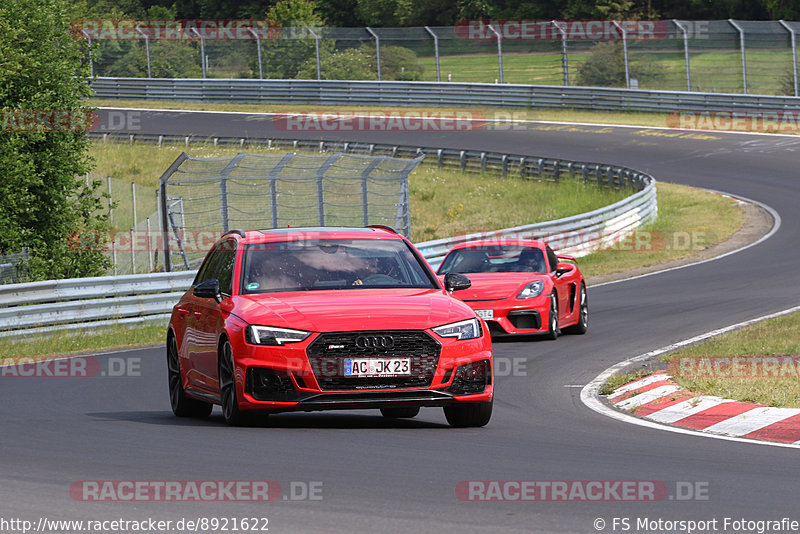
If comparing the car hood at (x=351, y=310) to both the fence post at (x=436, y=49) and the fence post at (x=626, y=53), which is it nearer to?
the fence post at (x=626, y=53)

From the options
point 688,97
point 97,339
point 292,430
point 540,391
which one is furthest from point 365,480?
point 688,97

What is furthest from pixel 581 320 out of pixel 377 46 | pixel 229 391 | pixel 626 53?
pixel 377 46

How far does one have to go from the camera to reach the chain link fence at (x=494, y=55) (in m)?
49.0

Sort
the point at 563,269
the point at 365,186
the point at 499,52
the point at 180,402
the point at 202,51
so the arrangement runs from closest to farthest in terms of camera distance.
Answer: the point at 180,402
the point at 563,269
the point at 365,186
the point at 499,52
the point at 202,51

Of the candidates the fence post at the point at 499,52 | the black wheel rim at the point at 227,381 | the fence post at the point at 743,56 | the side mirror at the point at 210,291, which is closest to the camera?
the black wheel rim at the point at 227,381

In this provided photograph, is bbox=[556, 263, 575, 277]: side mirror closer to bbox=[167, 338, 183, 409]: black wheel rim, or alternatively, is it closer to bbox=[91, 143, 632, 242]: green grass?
bbox=[167, 338, 183, 409]: black wheel rim

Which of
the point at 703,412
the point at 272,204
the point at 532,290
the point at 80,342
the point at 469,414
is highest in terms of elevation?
the point at 469,414

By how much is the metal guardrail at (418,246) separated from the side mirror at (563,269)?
5.86 m

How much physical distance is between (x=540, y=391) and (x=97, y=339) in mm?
8532

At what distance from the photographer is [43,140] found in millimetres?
24562

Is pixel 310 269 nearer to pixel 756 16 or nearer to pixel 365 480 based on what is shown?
pixel 365 480

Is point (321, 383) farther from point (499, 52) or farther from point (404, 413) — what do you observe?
point (499, 52)

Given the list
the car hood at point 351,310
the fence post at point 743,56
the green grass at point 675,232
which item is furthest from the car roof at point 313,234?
the fence post at point 743,56

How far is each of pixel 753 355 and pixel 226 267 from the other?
6116 millimetres
